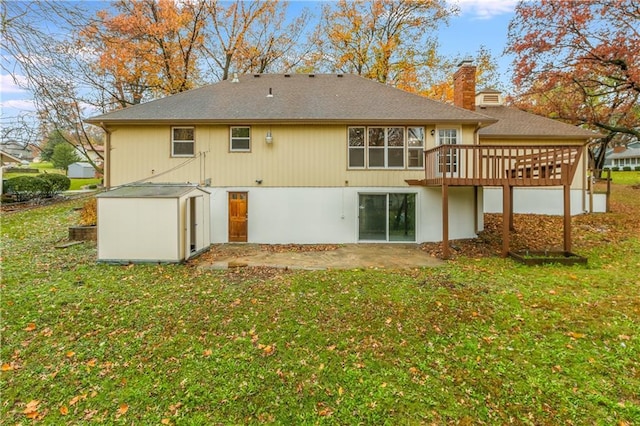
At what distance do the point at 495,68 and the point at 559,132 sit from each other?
11216 millimetres

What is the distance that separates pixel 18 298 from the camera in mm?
5531

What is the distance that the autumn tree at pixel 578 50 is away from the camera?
1195cm

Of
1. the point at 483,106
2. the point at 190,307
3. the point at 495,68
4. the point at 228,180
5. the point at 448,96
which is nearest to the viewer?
the point at 190,307

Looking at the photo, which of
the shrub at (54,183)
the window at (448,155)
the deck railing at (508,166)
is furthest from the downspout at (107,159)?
the window at (448,155)

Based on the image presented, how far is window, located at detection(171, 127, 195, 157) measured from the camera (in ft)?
34.6

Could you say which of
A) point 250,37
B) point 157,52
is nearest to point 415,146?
point 250,37

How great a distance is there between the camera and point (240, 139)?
10.6 meters

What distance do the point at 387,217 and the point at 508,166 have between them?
385 cm

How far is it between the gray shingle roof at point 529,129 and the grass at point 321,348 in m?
7.64

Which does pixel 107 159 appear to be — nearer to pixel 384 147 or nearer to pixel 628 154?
pixel 384 147

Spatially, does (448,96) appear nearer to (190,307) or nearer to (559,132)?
(559,132)

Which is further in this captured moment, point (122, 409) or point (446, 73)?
point (446, 73)

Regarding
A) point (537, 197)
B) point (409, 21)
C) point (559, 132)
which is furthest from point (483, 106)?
point (409, 21)

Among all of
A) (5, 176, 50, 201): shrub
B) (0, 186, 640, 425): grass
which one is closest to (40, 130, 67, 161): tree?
(0, 186, 640, 425): grass
